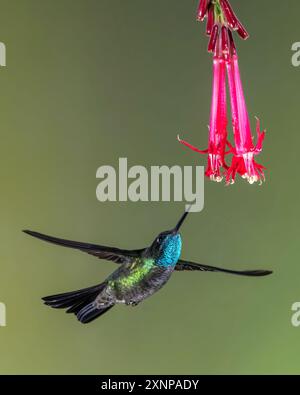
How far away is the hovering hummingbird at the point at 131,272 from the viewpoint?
0.93 m

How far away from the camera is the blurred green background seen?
134 centimetres

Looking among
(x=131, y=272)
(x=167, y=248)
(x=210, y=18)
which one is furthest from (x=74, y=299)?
(x=210, y=18)

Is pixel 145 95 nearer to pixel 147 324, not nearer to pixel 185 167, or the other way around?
pixel 185 167

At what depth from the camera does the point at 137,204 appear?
134 centimetres

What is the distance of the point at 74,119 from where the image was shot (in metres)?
1.35

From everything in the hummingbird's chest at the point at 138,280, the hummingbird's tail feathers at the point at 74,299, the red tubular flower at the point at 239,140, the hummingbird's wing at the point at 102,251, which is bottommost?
the hummingbird's tail feathers at the point at 74,299

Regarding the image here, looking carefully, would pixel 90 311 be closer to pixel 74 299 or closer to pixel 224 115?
pixel 74 299

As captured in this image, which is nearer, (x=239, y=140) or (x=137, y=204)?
(x=239, y=140)

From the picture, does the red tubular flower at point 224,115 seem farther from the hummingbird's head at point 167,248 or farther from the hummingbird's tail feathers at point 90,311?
the hummingbird's tail feathers at point 90,311

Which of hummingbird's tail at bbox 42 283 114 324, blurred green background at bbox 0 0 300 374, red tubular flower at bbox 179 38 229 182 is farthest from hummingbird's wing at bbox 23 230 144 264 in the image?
blurred green background at bbox 0 0 300 374

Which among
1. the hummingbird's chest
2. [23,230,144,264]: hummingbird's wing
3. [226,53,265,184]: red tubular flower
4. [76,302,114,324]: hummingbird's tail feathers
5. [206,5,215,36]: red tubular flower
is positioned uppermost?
[206,5,215,36]: red tubular flower

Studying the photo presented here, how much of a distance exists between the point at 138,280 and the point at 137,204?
1.21 feet

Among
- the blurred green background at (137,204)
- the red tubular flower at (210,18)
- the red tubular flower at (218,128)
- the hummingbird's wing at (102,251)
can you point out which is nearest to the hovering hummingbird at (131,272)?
the hummingbird's wing at (102,251)

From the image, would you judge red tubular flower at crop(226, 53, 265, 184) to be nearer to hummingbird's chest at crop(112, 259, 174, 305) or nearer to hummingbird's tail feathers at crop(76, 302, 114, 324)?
hummingbird's chest at crop(112, 259, 174, 305)
